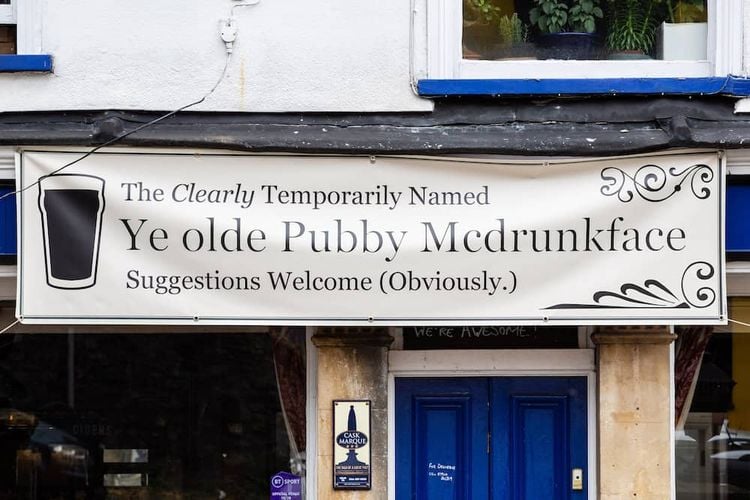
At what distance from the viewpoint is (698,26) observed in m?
7.93

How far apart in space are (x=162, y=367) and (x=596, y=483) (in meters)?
2.84

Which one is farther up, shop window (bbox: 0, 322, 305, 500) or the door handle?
shop window (bbox: 0, 322, 305, 500)

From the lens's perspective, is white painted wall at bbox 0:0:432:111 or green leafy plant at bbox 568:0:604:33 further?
green leafy plant at bbox 568:0:604:33

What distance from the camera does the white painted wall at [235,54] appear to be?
7.68 m

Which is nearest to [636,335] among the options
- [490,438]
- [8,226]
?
[490,438]

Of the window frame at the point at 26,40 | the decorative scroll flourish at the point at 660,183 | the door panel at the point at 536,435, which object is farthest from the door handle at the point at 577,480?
the window frame at the point at 26,40

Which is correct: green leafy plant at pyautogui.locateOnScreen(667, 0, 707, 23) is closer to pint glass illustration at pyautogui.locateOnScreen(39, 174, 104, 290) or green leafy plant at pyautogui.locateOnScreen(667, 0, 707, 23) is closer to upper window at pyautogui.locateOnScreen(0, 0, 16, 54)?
pint glass illustration at pyautogui.locateOnScreen(39, 174, 104, 290)

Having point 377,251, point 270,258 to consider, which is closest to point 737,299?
point 377,251

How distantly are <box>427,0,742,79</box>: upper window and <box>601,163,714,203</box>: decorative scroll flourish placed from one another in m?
0.70

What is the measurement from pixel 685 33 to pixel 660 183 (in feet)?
3.67

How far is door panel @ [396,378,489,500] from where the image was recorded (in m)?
8.04

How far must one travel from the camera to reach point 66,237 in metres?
7.39

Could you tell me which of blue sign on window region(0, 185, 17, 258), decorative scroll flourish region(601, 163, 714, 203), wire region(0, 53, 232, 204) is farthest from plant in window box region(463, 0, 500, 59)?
blue sign on window region(0, 185, 17, 258)

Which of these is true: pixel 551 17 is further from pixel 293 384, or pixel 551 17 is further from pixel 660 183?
pixel 293 384
